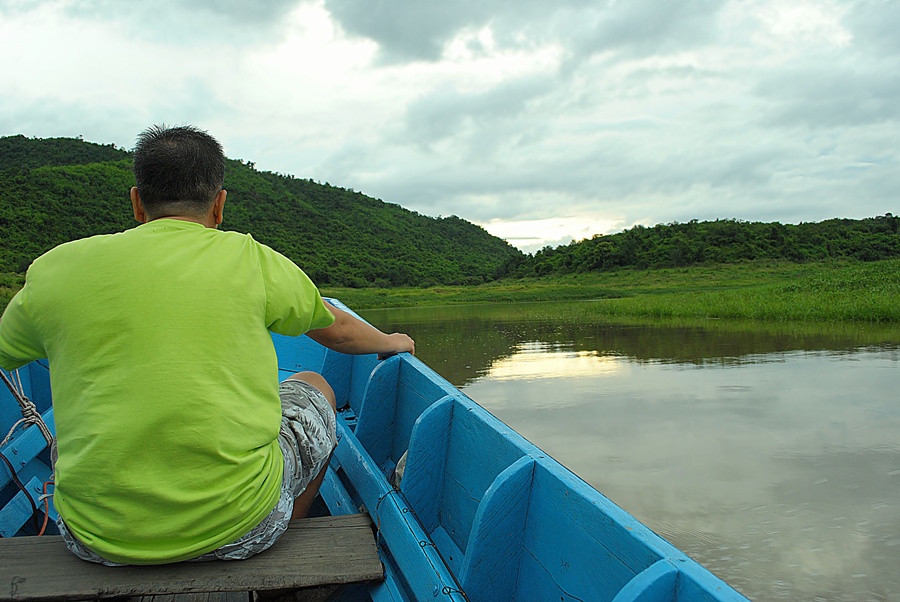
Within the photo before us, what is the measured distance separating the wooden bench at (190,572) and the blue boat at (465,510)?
173 mm

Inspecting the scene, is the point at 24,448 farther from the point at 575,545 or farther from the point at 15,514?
the point at 575,545

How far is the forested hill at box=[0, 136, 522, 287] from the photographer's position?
34938mm

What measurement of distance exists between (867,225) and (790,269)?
11622mm

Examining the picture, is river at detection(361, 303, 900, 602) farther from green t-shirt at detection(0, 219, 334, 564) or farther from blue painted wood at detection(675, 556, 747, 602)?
green t-shirt at detection(0, 219, 334, 564)

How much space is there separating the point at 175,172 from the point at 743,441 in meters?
4.29

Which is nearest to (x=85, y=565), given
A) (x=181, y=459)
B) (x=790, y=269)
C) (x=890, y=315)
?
(x=181, y=459)

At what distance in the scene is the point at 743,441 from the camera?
4590mm

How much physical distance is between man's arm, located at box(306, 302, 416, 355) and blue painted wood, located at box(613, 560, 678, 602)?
1.05 metres

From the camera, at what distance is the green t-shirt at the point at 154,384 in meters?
1.30

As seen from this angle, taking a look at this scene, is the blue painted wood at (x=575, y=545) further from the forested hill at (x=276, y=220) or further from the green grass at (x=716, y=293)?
the forested hill at (x=276, y=220)

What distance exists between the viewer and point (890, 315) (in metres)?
11.3

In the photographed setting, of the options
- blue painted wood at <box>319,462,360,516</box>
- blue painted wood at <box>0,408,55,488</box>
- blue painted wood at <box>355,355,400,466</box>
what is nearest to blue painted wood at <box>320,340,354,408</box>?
blue painted wood at <box>355,355,400,466</box>

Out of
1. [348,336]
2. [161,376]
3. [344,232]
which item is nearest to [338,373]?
[348,336]

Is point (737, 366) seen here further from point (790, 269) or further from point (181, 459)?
point (790, 269)
